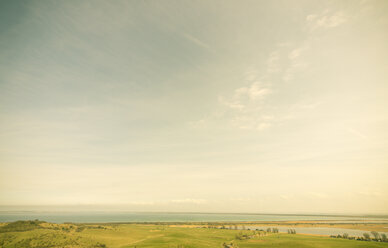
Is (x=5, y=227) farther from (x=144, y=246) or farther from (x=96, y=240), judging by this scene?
(x=144, y=246)

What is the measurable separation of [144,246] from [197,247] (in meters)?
18.5

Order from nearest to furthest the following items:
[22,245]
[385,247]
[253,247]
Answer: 1. [22,245]
2. [385,247]
3. [253,247]

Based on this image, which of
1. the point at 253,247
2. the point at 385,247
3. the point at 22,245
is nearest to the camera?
the point at 22,245

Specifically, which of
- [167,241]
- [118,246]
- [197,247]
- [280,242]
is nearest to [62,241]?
[118,246]

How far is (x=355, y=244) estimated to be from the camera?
66312 millimetres

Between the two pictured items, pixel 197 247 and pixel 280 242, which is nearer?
pixel 197 247

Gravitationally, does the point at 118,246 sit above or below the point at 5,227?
below

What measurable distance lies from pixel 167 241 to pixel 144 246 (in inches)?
431

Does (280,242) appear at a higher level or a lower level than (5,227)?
lower

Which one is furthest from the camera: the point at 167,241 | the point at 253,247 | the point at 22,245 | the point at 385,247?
the point at 167,241

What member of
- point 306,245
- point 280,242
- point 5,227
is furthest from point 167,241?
point 5,227

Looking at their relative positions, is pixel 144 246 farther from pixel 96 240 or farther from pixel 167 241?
pixel 96 240

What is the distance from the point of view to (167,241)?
2751 inches

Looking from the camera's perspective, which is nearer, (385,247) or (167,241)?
(385,247)
